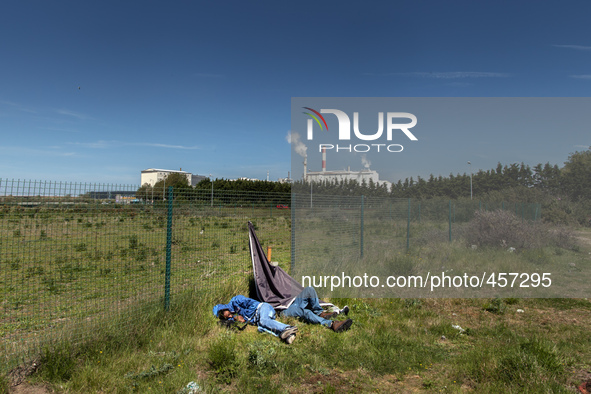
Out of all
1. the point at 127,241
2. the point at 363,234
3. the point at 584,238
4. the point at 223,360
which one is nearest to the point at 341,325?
the point at 223,360

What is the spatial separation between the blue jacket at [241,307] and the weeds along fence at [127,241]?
571mm

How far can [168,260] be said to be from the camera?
5.13m

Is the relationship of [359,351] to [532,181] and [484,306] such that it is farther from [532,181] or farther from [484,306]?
[532,181]

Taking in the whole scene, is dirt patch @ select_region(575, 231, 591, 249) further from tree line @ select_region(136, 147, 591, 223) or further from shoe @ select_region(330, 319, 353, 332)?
shoe @ select_region(330, 319, 353, 332)

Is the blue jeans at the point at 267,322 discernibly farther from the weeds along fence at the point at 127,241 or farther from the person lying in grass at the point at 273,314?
the weeds along fence at the point at 127,241

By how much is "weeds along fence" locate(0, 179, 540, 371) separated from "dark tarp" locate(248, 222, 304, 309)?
0.69 metres

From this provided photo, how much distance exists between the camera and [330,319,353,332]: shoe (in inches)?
201

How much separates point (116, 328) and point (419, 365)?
3621 mm

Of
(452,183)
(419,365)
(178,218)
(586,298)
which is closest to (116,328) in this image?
(178,218)

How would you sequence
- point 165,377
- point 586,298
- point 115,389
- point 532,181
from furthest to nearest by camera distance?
point 532,181 → point 586,298 → point 165,377 → point 115,389

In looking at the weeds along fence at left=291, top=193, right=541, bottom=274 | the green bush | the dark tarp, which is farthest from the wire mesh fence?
the green bush

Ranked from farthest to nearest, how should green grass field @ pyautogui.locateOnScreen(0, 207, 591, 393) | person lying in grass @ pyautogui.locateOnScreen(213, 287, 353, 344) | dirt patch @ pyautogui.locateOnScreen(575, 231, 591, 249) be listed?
dirt patch @ pyautogui.locateOnScreen(575, 231, 591, 249) → person lying in grass @ pyautogui.locateOnScreen(213, 287, 353, 344) → green grass field @ pyautogui.locateOnScreen(0, 207, 591, 393)

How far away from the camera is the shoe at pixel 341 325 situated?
16.8ft

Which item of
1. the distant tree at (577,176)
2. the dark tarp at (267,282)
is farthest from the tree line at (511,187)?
the dark tarp at (267,282)
